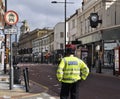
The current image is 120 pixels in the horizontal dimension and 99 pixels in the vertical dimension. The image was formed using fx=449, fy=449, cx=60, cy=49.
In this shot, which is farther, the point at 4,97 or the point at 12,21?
the point at 12,21

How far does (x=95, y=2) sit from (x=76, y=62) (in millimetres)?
55493

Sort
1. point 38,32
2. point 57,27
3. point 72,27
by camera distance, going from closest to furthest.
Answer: point 72,27
point 57,27
point 38,32

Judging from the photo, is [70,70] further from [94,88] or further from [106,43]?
[106,43]

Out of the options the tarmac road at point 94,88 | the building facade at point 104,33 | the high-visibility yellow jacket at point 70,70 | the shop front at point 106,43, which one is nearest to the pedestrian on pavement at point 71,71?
the high-visibility yellow jacket at point 70,70

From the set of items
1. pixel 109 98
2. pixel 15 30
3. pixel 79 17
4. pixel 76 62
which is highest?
pixel 79 17

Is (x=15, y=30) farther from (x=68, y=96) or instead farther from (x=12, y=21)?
(x=68, y=96)

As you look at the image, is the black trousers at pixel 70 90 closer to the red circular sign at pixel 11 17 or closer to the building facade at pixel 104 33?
the red circular sign at pixel 11 17

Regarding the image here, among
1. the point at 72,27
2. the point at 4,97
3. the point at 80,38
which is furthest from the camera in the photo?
the point at 72,27

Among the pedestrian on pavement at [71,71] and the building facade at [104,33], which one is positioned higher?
the building facade at [104,33]

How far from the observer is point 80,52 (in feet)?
189

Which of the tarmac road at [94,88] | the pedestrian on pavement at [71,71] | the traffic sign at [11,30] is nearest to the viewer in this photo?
the pedestrian on pavement at [71,71]

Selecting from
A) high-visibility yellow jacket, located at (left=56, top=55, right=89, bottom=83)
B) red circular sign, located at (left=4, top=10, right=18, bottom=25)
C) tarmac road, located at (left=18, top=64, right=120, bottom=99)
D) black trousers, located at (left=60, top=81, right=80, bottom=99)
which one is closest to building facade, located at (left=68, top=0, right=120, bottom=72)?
tarmac road, located at (left=18, top=64, right=120, bottom=99)

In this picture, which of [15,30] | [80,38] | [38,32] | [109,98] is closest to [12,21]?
[15,30]

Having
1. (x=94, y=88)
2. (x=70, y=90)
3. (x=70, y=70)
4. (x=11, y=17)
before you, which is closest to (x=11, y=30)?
(x=11, y=17)
